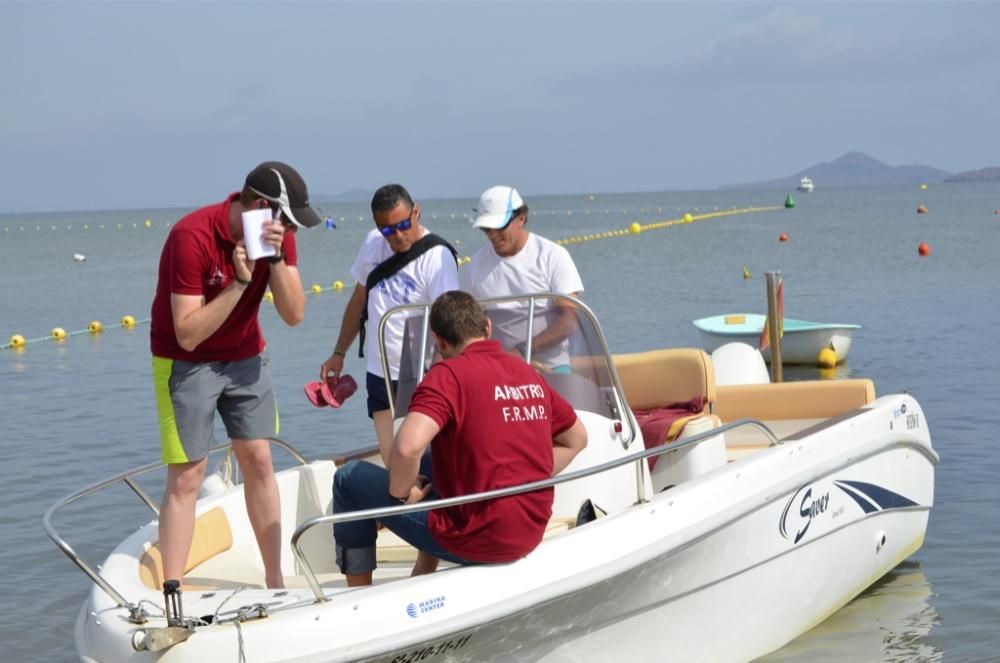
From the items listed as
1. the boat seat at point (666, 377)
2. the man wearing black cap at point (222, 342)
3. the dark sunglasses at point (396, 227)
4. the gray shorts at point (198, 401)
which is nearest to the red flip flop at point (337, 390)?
the dark sunglasses at point (396, 227)

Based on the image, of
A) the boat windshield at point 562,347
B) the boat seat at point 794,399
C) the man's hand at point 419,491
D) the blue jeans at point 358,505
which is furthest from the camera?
the boat seat at point 794,399

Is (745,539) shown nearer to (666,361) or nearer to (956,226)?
(666,361)

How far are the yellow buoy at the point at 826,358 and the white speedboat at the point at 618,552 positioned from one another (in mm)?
8723

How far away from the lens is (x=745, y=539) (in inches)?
213

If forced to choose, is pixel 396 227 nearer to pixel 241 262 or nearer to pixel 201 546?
pixel 241 262

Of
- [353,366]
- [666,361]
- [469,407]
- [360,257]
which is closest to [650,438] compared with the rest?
[666,361]

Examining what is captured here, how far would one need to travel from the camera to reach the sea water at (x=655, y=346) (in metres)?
A: 7.04

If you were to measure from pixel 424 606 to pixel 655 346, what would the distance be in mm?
15457

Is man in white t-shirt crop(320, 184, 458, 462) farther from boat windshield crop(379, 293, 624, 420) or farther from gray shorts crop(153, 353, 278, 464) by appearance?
gray shorts crop(153, 353, 278, 464)

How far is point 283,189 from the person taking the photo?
456 cm

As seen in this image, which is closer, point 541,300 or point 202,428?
point 202,428

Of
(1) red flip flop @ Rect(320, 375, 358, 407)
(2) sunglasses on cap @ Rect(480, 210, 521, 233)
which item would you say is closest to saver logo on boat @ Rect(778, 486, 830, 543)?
(2) sunglasses on cap @ Rect(480, 210, 521, 233)

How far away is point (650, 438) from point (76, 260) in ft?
168

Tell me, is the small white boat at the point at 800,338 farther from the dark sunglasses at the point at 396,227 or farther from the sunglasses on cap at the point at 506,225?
the dark sunglasses at the point at 396,227
